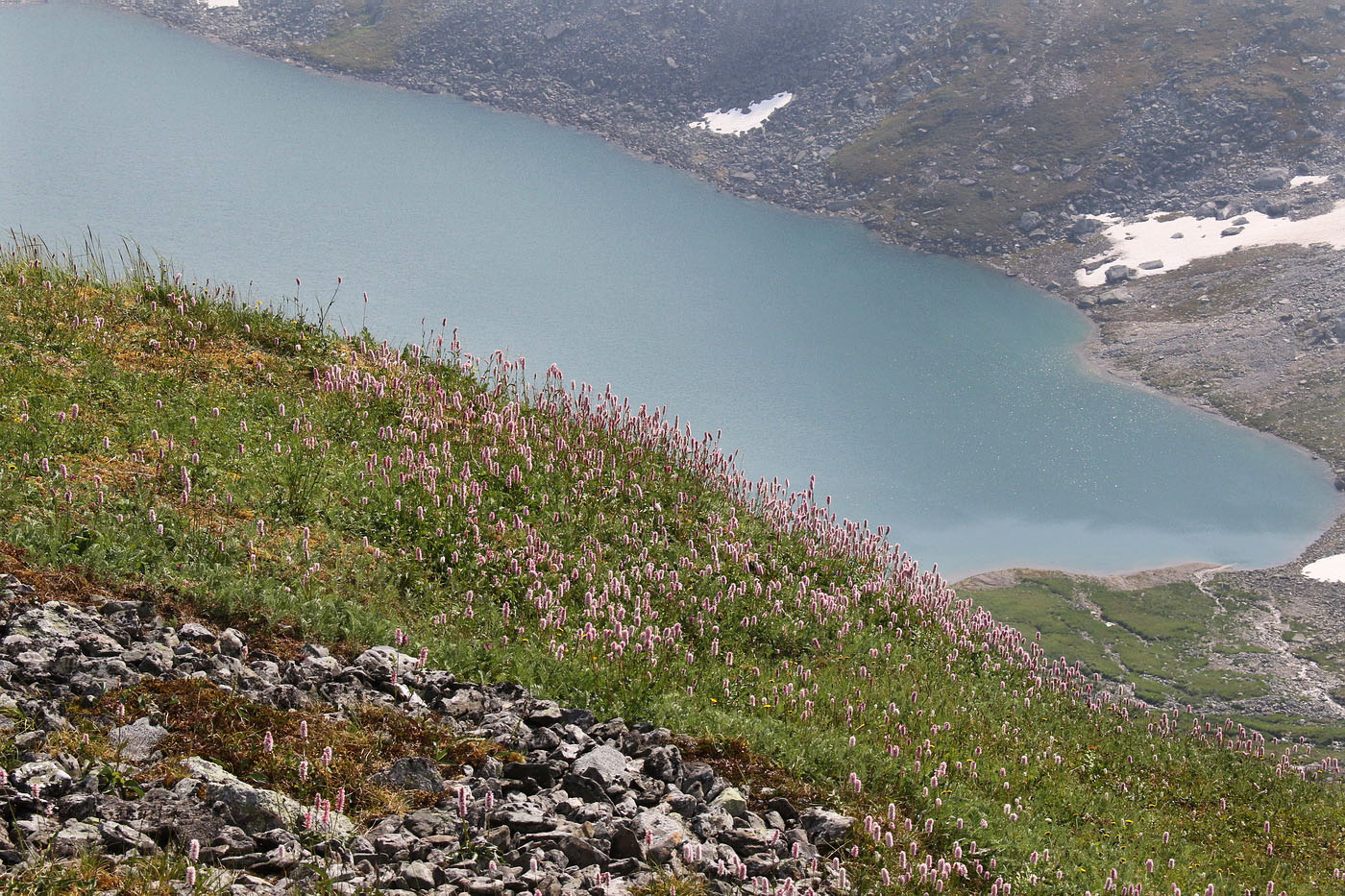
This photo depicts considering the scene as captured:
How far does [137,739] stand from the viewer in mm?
6988

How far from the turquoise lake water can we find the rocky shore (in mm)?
37267

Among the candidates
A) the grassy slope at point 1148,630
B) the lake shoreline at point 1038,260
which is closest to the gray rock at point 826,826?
the grassy slope at point 1148,630

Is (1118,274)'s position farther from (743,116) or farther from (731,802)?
(731,802)

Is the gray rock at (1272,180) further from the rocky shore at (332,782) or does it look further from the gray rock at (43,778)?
the gray rock at (43,778)

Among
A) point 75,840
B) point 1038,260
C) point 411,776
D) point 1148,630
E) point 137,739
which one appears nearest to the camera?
point 75,840

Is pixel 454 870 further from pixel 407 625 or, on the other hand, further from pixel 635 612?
pixel 635 612

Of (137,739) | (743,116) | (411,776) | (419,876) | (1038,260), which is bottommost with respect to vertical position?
(419,876)

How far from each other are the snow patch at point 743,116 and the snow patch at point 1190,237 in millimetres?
48345

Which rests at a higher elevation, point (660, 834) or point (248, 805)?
point (248, 805)

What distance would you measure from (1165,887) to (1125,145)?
144964 millimetres

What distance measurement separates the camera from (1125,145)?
13550 centimetres

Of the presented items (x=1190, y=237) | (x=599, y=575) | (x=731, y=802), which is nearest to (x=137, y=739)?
(x=731, y=802)

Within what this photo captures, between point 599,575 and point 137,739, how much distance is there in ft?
22.5

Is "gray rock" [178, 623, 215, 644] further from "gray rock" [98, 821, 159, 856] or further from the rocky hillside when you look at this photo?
the rocky hillside
